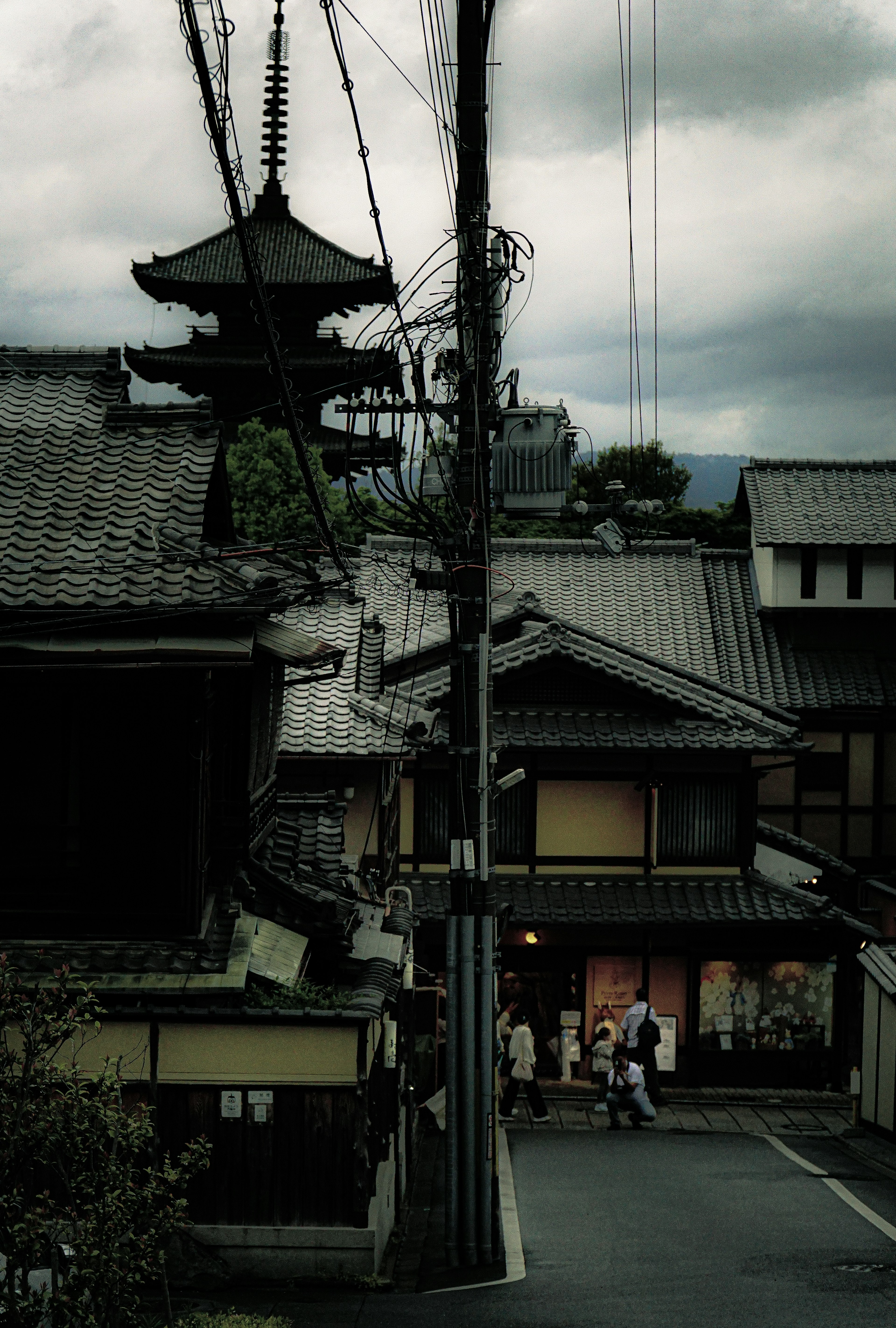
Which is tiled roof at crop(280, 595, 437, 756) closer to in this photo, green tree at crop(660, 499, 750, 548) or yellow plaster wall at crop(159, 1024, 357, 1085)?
yellow plaster wall at crop(159, 1024, 357, 1085)

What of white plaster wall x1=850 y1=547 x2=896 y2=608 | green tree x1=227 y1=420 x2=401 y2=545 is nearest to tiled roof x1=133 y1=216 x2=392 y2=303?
green tree x1=227 y1=420 x2=401 y2=545

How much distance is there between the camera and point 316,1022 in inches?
468

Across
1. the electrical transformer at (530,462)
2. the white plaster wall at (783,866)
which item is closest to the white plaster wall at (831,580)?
the white plaster wall at (783,866)

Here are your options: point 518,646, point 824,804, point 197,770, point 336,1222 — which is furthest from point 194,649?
point 824,804

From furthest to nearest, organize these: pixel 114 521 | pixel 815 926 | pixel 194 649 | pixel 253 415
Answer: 1. pixel 253 415
2. pixel 815 926
3. pixel 114 521
4. pixel 194 649

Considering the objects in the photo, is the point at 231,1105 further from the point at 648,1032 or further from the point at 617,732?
the point at 617,732

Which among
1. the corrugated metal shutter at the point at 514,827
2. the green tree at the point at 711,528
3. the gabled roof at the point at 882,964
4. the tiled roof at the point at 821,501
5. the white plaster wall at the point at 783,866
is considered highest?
the green tree at the point at 711,528

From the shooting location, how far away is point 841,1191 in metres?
16.2

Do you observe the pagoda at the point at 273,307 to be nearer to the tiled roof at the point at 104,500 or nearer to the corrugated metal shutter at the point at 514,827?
the corrugated metal shutter at the point at 514,827

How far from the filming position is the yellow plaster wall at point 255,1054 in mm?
11789

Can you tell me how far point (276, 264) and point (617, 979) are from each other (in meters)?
33.6

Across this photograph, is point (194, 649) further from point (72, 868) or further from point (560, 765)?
point (560, 765)

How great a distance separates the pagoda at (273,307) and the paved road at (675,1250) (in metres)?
33.7

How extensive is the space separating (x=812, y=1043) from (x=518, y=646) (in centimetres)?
999
